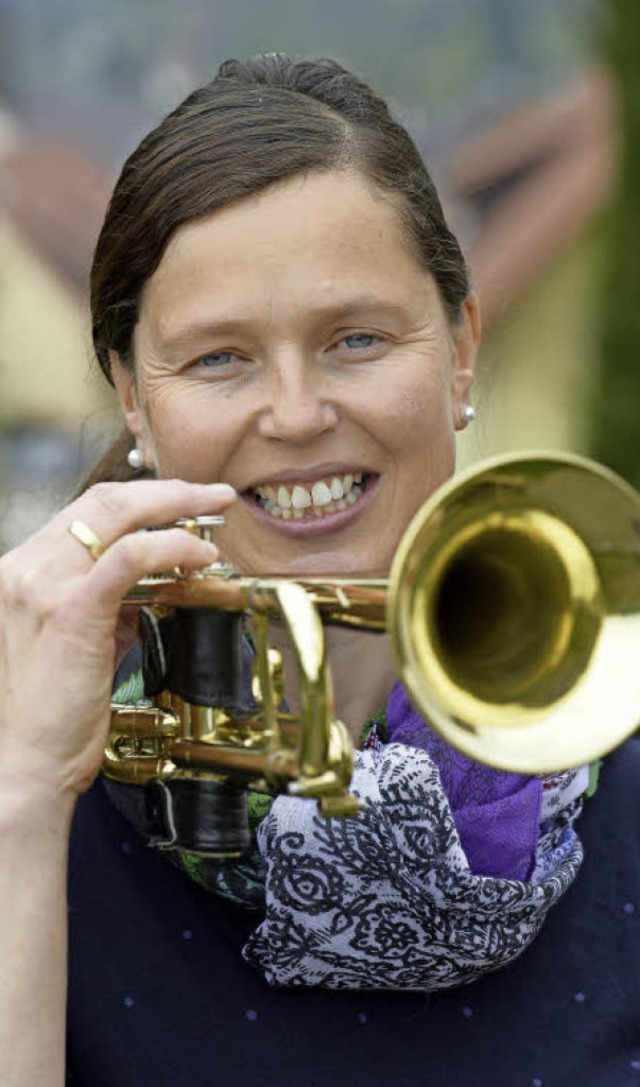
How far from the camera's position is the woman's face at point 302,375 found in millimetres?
2324

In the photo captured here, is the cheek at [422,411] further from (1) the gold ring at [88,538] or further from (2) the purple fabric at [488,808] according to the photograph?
(1) the gold ring at [88,538]

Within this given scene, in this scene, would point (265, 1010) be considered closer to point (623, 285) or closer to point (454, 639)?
point (454, 639)

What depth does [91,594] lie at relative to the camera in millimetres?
2006

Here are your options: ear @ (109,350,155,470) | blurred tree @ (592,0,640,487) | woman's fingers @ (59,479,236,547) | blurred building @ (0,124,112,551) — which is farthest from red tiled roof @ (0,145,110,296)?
woman's fingers @ (59,479,236,547)

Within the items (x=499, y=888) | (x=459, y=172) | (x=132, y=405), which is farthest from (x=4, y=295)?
(x=499, y=888)

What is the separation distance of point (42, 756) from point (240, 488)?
538mm

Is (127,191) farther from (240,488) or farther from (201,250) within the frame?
(240,488)

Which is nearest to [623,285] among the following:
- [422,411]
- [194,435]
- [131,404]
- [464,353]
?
[464,353]

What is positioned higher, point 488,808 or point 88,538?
point 88,538

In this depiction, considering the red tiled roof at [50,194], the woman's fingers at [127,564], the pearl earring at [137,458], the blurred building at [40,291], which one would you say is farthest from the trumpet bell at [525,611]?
the red tiled roof at [50,194]

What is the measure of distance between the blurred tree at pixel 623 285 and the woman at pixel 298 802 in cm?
592

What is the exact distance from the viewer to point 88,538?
6.69 ft

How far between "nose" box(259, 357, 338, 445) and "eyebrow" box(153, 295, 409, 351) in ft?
0.25

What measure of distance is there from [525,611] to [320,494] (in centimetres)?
47
